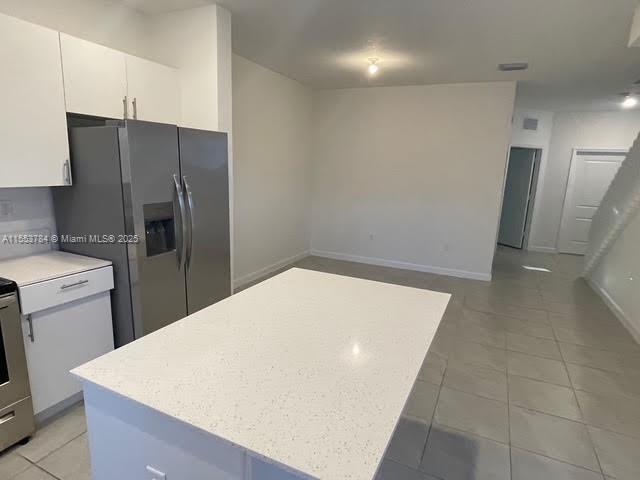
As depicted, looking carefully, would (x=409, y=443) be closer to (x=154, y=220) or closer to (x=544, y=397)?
(x=544, y=397)

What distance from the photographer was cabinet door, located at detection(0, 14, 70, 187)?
196cm

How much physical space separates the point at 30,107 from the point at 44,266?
921 mm

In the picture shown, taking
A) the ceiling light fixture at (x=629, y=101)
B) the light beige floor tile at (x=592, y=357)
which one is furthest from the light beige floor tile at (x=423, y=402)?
the ceiling light fixture at (x=629, y=101)

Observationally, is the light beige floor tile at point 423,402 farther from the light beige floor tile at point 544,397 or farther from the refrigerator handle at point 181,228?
the refrigerator handle at point 181,228

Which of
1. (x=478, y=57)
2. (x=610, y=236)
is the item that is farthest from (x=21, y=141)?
(x=610, y=236)

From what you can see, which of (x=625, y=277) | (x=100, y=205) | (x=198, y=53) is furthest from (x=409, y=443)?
(x=625, y=277)

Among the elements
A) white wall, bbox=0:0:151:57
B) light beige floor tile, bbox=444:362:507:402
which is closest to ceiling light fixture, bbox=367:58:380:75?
white wall, bbox=0:0:151:57

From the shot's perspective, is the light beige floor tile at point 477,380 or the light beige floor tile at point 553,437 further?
the light beige floor tile at point 477,380

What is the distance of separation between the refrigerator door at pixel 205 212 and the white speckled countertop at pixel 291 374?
1.18 m

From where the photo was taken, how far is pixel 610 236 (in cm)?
472

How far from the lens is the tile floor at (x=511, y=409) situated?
196 centimetres

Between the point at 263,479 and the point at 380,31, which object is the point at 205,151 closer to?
the point at 380,31

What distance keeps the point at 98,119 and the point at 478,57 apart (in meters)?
3.67

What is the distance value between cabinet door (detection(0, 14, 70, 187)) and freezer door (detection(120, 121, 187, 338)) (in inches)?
17.6
